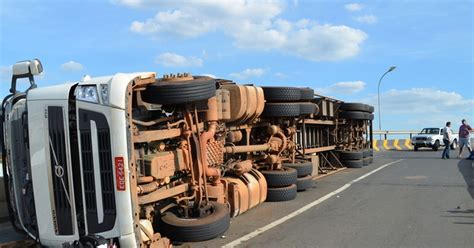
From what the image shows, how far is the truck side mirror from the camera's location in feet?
16.9

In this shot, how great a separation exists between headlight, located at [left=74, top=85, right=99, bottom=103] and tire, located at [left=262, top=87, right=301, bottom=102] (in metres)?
5.51

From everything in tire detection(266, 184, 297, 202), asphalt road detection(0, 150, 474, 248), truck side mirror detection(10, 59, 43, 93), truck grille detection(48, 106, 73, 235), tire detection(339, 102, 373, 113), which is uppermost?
tire detection(339, 102, 373, 113)

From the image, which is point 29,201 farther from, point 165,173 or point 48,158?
point 165,173

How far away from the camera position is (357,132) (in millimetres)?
18109

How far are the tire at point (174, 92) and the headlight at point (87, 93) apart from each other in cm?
86

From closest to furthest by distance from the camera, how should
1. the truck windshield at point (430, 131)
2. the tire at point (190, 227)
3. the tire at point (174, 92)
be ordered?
the tire at point (174, 92) < the tire at point (190, 227) < the truck windshield at point (430, 131)

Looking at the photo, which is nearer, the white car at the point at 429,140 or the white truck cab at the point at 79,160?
the white truck cab at the point at 79,160

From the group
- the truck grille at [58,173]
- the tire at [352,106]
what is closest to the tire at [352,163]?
the tire at [352,106]

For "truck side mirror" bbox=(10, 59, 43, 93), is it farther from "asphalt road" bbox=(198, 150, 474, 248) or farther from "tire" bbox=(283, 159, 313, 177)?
"tire" bbox=(283, 159, 313, 177)

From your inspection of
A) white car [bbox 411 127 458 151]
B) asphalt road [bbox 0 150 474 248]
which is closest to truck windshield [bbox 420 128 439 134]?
white car [bbox 411 127 458 151]

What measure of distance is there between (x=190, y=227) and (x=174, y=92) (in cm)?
164

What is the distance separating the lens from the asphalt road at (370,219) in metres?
6.02

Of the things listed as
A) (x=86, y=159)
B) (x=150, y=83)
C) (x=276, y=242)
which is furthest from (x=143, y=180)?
(x=276, y=242)

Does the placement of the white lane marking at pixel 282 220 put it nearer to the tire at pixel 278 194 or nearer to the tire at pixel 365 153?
the tire at pixel 278 194
